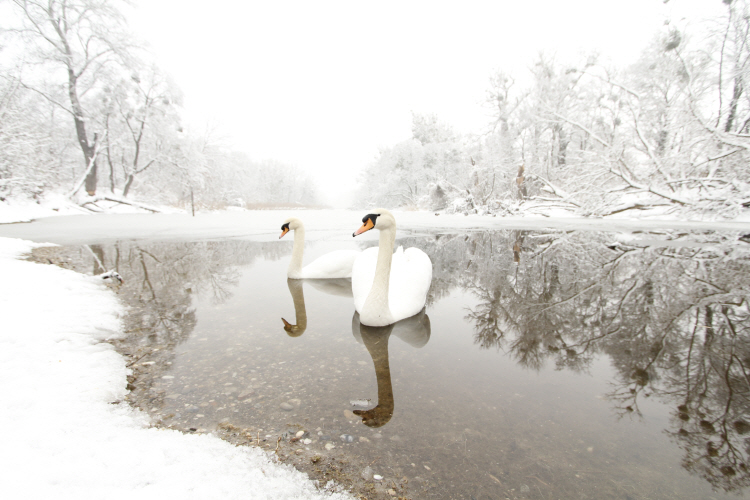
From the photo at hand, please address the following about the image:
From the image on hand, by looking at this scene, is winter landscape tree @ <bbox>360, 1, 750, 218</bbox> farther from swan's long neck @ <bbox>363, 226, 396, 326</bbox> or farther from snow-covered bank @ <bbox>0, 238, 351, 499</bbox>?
snow-covered bank @ <bbox>0, 238, 351, 499</bbox>

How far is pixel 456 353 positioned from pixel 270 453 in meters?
1.59

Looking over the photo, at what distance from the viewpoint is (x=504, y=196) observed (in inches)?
872

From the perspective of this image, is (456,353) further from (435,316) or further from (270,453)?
(270,453)

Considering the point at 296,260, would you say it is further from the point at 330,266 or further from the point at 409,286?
the point at 409,286

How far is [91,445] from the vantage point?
1321mm

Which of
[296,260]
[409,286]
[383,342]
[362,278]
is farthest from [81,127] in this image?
[383,342]

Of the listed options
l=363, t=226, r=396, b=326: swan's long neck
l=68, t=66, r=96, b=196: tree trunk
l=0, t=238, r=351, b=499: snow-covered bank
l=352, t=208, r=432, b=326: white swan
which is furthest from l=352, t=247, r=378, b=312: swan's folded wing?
l=68, t=66, r=96, b=196: tree trunk

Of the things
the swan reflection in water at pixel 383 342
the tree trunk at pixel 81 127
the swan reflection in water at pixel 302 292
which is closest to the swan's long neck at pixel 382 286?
the swan reflection in water at pixel 383 342

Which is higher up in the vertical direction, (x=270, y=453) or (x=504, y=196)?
(x=504, y=196)

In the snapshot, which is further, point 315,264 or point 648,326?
point 315,264

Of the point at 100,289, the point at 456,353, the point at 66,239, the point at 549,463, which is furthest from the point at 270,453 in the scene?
the point at 66,239

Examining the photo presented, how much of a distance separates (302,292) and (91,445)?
308cm

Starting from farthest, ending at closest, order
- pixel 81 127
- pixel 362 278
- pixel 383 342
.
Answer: pixel 81 127 → pixel 362 278 → pixel 383 342

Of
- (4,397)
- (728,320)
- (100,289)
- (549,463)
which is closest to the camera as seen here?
(549,463)
